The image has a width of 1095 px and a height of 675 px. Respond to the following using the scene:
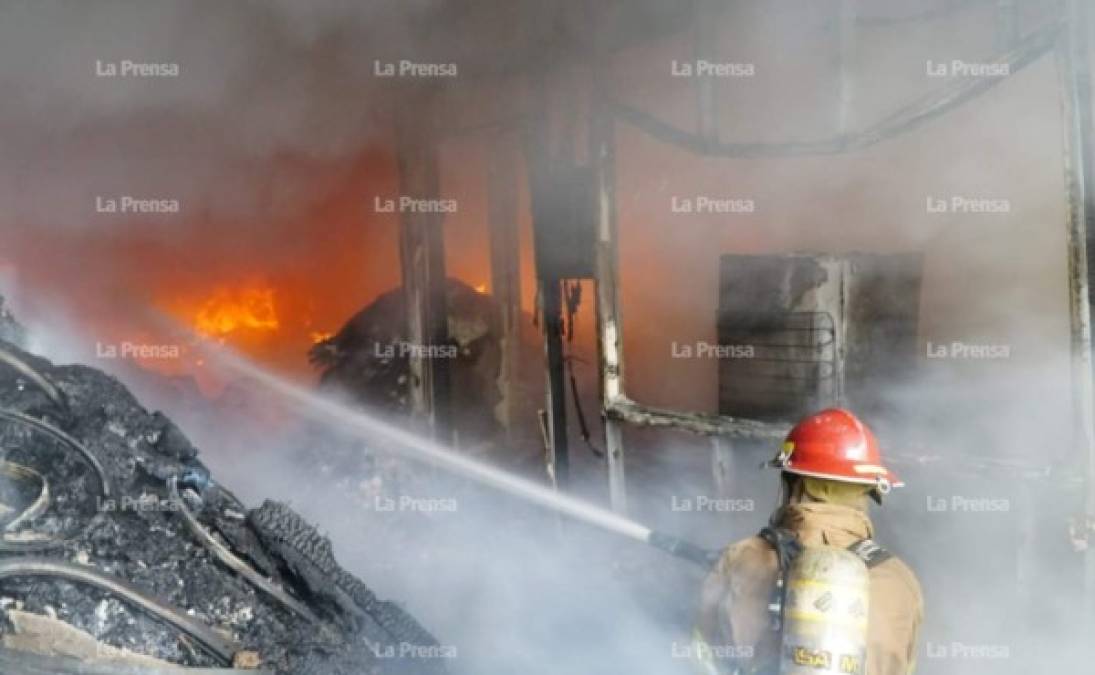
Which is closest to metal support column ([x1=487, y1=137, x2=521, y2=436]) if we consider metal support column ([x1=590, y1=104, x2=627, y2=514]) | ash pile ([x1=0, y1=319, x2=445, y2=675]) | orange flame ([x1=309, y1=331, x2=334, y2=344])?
orange flame ([x1=309, y1=331, x2=334, y2=344])

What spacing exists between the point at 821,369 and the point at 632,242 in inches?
126

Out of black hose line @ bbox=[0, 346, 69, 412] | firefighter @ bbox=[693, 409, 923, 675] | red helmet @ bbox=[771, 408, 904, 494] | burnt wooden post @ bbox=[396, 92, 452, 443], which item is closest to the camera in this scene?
firefighter @ bbox=[693, 409, 923, 675]

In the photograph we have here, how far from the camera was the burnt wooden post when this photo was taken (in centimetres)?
890

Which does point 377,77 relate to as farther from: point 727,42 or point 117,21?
point 727,42

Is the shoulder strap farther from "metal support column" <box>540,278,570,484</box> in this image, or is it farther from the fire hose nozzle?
"metal support column" <box>540,278,570,484</box>

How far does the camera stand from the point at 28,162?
11555 millimetres

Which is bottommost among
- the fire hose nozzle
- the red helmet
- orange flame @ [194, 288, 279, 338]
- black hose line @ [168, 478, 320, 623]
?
black hose line @ [168, 478, 320, 623]

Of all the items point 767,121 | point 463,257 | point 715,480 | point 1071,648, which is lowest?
point 1071,648

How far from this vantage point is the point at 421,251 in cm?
893

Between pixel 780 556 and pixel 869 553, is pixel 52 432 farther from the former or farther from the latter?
pixel 869 553

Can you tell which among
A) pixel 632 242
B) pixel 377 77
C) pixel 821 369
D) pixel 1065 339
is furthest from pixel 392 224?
pixel 1065 339

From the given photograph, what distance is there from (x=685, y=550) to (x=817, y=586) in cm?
152

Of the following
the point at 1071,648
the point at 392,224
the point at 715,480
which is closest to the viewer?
the point at 1071,648

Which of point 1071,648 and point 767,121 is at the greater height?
point 767,121
